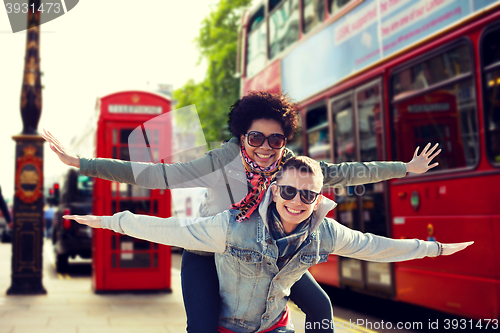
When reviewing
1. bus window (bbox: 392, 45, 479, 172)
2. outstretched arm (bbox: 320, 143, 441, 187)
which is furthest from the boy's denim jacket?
bus window (bbox: 392, 45, 479, 172)

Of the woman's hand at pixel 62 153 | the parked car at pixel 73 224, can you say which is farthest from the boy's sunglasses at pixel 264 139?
the parked car at pixel 73 224

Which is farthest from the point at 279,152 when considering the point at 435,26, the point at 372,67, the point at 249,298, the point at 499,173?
the point at 372,67

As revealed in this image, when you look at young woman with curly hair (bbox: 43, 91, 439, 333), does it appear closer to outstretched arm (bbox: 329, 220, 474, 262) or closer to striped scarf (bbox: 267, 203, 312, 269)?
striped scarf (bbox: 267, 203, 312, 269)

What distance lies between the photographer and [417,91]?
216 inches

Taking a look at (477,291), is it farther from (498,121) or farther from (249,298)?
(249,298)

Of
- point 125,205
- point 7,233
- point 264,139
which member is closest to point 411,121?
point 264,139

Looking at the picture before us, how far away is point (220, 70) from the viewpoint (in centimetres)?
2292

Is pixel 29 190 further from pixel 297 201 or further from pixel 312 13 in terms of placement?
pixel 297 201

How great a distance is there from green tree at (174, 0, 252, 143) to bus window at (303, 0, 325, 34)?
14.7 m

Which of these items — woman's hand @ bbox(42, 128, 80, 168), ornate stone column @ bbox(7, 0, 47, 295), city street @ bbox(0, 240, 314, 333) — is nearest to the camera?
woman's hand @ bbox(42, 128, 80, 168)

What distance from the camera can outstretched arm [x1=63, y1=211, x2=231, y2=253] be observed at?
2.04 meters

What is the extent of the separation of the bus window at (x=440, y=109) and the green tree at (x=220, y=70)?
55.1 ft

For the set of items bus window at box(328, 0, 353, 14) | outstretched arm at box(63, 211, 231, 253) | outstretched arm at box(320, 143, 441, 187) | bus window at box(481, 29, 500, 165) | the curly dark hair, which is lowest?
outstretched arm at box(63, 211, 231, 253)

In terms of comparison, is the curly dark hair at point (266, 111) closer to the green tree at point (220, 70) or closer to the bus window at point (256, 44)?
the bus window at point (256, 44)
